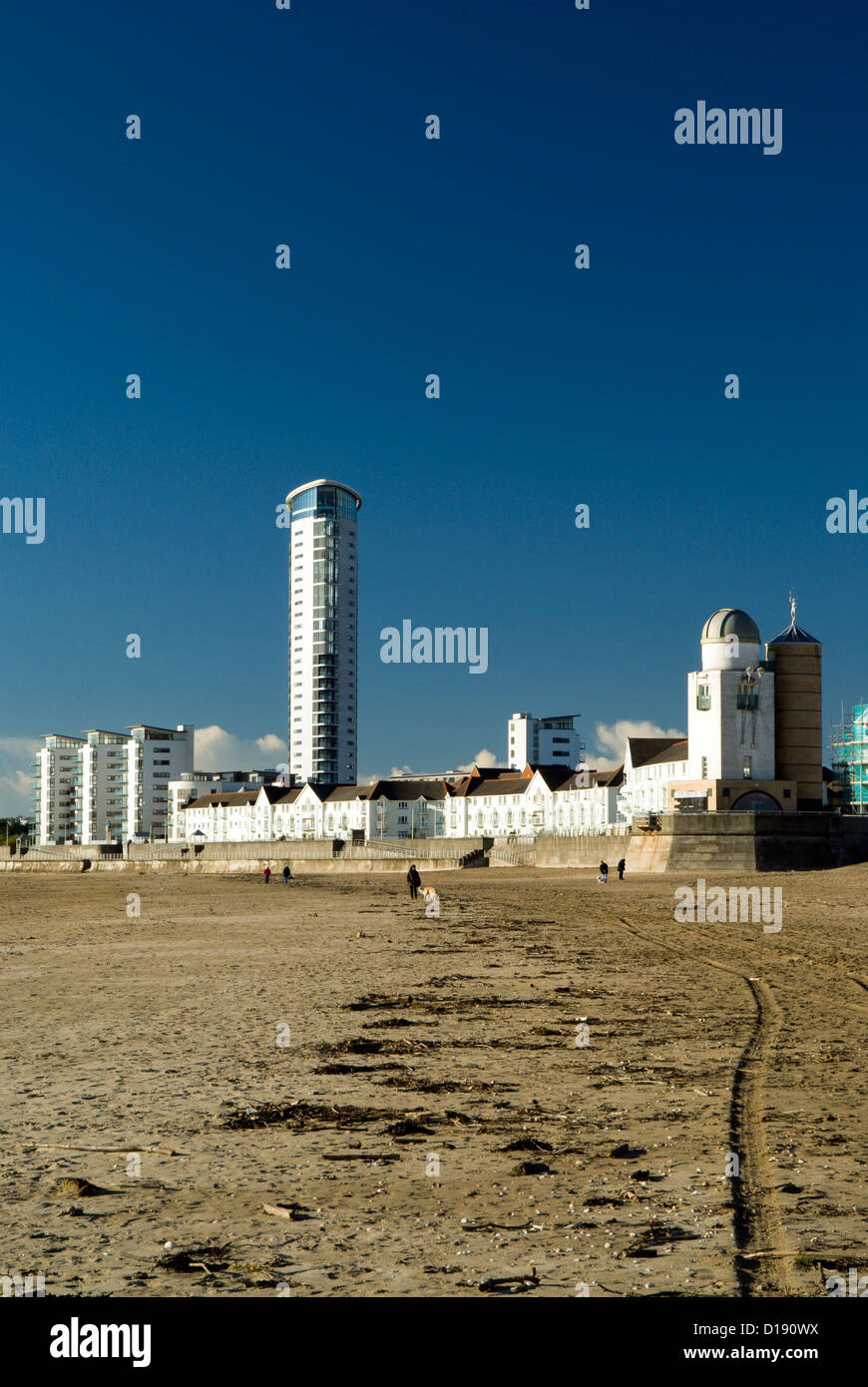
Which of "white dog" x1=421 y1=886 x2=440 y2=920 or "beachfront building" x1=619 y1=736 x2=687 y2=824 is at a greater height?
"beachfront building" x1=619 y1=736 x2=687 y2=824

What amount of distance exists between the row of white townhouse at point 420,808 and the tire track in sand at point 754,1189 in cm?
11068

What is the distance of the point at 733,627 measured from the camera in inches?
3059

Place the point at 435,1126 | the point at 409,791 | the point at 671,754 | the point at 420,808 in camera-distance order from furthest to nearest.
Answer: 1. the point at 409,791
2. the point at 420,808
3. the point at 671,754
4. the point at 435,1126

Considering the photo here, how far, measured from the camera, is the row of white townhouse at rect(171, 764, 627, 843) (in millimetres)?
132875

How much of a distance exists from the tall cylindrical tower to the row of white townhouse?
45.4 m

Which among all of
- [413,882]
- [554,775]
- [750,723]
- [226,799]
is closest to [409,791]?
[554,775]

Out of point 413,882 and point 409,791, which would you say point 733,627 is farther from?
point 409,791

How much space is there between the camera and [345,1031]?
14805 mm

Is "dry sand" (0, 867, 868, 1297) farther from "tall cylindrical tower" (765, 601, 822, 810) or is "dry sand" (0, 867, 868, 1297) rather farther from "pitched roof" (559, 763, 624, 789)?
"pitched roof" (559, 763, 624, 789)

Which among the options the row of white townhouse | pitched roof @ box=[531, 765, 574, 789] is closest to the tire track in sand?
the row of white townhouse

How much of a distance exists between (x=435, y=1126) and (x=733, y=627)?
71198 millimetres

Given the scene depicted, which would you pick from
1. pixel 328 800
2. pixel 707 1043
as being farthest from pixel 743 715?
pixel 328 800
